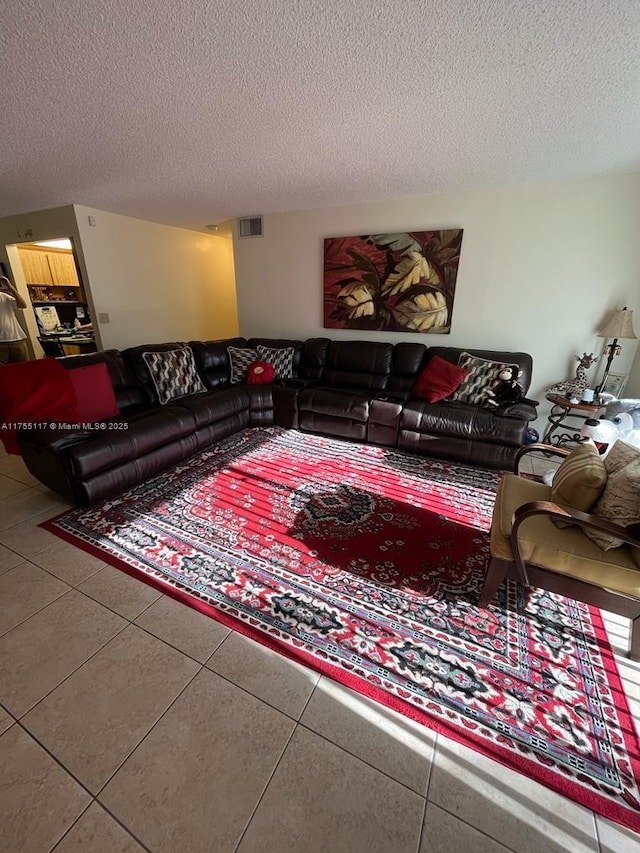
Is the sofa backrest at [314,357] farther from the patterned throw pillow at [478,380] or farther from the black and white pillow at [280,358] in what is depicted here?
the patterned throw pillow at [478,380]

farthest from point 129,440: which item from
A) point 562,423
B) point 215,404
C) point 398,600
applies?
point 562,423

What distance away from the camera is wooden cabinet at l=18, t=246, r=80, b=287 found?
18.4 feet

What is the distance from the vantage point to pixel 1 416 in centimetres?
237

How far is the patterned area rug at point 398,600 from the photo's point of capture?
1225 millimetres

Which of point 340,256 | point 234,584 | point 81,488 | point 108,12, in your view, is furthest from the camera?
point 340,256

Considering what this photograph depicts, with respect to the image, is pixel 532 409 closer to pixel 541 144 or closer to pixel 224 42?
pixel 541 144

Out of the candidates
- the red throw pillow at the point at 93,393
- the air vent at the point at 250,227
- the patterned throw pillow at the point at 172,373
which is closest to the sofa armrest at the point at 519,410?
the patterned throw pillow at the point at 172,373

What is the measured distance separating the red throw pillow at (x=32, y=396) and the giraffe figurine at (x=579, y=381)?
4.23 metres

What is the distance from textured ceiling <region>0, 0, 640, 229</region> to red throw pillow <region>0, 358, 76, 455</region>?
4.79 feet

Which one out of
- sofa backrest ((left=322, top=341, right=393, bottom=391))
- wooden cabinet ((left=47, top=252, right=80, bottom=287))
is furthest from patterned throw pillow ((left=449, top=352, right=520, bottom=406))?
wooden cabinet ((left=47, top=252, right=80, bottom=287))

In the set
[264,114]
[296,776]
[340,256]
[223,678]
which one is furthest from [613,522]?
[340,256]

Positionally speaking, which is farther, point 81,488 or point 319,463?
point 319,463

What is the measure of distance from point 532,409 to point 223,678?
3012 mm

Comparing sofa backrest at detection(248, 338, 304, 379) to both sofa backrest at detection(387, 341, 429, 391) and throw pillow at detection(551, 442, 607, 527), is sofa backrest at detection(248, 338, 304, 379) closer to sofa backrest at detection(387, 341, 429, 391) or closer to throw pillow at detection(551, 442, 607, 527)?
sofa backrest at detection(387, 341, 429, 391)
